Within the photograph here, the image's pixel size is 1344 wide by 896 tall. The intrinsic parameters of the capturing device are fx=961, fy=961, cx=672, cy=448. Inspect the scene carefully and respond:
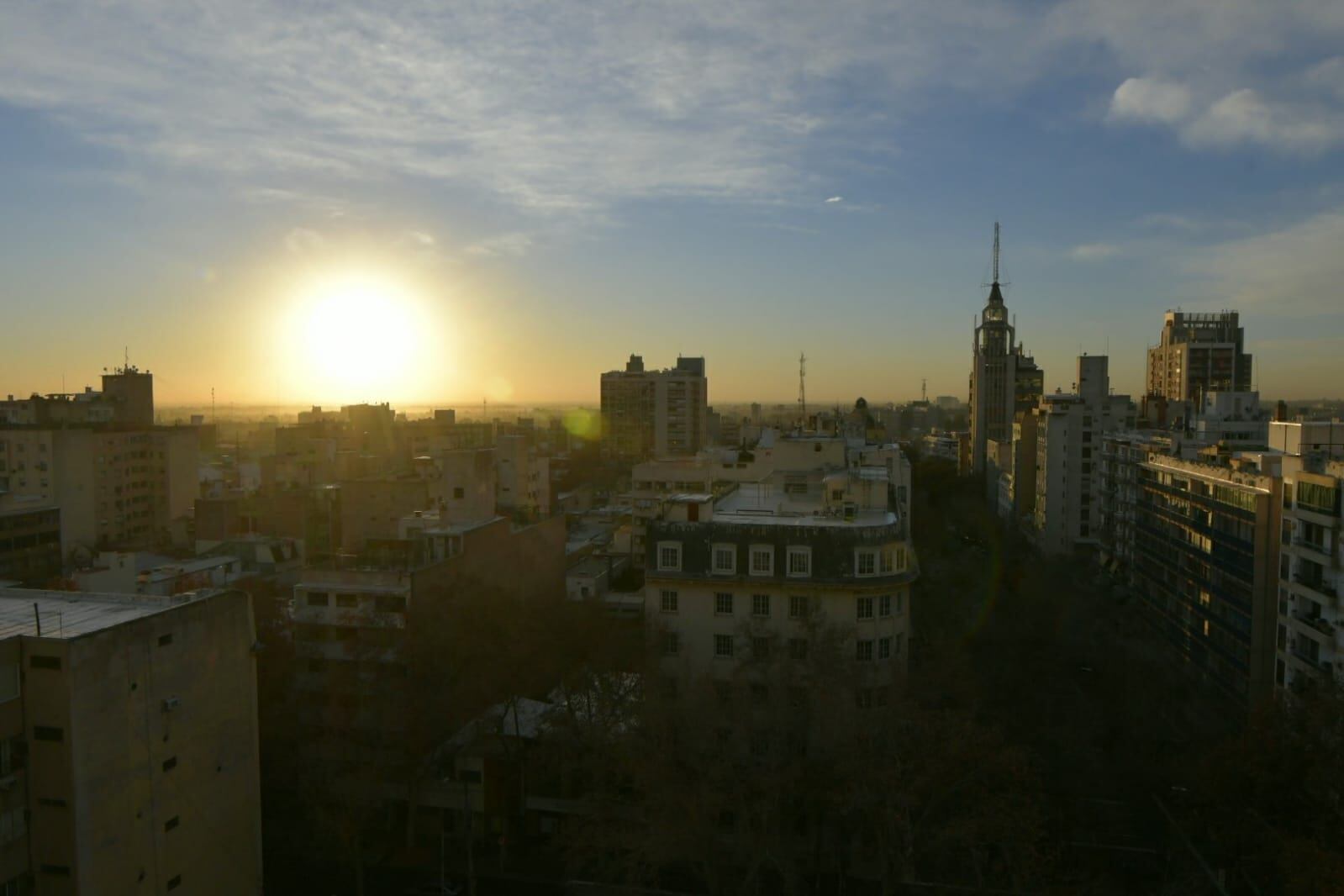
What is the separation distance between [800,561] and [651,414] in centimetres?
6891

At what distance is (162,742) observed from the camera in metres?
14.2

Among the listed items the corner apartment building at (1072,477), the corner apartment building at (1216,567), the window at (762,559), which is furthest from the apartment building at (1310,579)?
the corner apartment building at (1072,477)

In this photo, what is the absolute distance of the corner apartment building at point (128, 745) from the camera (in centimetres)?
1272

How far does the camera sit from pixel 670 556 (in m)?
20.6

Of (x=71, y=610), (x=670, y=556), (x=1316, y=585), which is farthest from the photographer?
(x=1316, y=585)

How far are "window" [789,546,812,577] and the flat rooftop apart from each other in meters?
10.9

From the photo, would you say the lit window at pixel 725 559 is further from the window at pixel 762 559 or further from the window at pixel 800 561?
the window at pixel 800 561

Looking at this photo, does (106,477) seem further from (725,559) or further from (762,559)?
(762,559)

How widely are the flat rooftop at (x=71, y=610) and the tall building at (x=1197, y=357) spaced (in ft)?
249

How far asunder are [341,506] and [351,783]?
85.3 ft

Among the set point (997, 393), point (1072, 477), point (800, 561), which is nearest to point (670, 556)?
point (800, 561)

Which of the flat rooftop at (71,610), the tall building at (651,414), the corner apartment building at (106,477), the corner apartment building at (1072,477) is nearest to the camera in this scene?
the flat rooftop at (71,610)

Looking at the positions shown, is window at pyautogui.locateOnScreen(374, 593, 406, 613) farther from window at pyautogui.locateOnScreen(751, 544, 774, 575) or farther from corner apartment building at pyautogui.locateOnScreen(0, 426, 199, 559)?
corner apartment building at pyautogui.locateOnScreen(0, 426, 199, 559)

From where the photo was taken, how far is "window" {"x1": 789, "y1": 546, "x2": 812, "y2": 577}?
19750mm
